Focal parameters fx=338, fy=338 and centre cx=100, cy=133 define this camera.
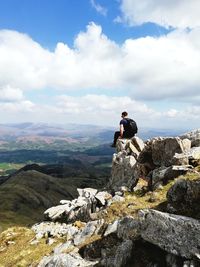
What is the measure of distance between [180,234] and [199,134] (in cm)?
2653

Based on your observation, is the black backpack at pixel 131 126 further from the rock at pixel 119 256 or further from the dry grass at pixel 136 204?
the rock at pixel 119 256

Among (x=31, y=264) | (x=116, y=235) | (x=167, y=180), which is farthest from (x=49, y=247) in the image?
(x=167, y=180)

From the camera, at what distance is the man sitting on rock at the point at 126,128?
153 ft

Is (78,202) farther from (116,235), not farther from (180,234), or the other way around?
(180,234)

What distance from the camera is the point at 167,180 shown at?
3444 centimetres

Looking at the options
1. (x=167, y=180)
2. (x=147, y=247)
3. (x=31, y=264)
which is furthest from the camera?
(x=167, y=180)

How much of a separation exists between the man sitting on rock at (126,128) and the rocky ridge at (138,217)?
1.21m

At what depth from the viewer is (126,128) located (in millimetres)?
48312

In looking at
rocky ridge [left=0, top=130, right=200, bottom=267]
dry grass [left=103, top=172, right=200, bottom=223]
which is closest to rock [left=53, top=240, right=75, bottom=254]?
rocky ridge [left=0, top=130, right=200, bottom=267]

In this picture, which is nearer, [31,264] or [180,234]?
[180,234]

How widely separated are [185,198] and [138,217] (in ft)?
11.2

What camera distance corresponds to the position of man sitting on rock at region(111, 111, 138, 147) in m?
46.7

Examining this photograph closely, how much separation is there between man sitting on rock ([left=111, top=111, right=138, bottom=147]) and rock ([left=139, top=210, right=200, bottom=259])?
88.1 feet

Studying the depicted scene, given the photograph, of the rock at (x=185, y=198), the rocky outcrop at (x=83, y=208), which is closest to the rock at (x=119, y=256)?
the rock at (x=185, y=198)
